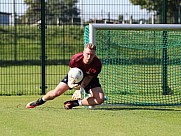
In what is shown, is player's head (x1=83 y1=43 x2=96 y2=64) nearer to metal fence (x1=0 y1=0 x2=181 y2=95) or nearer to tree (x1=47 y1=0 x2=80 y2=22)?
metal fence (x1=0 y1=0 x2=181 y2=95)

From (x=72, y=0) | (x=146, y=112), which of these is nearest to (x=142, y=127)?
(x=146, y=112)

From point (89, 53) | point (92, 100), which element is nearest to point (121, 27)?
point (89, 53)

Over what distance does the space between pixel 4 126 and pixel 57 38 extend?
7.64 meters

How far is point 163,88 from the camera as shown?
14.6 m

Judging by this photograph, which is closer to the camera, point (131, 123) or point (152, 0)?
point (131, 123)

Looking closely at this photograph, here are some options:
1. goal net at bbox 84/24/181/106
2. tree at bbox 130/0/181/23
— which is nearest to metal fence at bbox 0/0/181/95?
tree at bbox 130/0/181/23

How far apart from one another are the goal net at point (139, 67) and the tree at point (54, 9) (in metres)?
2.56

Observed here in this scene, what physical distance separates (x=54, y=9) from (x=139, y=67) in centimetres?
393

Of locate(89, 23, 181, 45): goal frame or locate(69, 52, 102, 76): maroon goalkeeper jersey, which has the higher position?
locate(89, 23, 181, 45): goal frame

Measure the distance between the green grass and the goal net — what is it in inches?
54.8

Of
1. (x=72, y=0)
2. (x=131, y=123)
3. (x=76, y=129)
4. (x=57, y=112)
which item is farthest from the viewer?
(x=72, y=0)

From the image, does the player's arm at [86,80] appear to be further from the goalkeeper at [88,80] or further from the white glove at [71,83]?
the white glove at [71,83]

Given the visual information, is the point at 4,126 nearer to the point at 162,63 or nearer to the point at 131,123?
the point at 131,123

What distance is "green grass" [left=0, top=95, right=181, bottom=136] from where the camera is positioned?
907 centimetres
